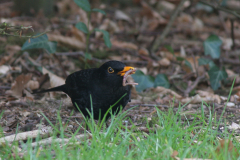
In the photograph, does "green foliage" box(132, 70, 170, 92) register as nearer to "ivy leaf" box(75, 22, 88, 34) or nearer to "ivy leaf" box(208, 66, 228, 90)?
"ivy leaf" box(208, 66, 228, 90)

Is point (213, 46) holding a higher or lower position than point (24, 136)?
higher

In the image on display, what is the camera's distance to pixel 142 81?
443cm

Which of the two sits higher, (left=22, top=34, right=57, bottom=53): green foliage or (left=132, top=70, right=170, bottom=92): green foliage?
(left=22, top=34, right=57, bottom=53): green foliage

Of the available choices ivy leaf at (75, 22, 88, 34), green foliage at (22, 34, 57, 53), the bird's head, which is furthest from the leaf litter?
ivy leaf at (75, 22, 88, 34)

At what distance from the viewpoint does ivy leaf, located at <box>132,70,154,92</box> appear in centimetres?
441

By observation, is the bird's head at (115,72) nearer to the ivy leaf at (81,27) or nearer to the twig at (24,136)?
the twig at (24,136)

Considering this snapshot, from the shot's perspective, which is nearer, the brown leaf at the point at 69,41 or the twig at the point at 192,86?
the twig at the point at 192,86

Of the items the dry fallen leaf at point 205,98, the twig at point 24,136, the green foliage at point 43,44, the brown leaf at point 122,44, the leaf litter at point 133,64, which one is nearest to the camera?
the twig at point 24,136

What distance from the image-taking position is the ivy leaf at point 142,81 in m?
4.41

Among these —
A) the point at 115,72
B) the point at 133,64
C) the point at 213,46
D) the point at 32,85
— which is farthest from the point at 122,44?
the point at 115,72

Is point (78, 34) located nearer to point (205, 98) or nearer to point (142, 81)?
point (142, 81)

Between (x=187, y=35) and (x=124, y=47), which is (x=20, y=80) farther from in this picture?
(x=187, y=35)

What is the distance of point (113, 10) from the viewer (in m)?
7.32

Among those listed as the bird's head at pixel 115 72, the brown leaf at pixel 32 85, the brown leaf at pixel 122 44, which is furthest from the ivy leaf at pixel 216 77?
the brown leaf at pixel 32 85
